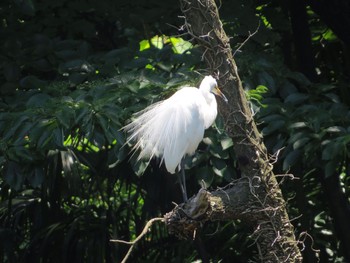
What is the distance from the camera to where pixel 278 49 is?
471 centimetres

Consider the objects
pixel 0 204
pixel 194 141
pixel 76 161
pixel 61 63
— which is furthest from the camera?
pixel 0 204

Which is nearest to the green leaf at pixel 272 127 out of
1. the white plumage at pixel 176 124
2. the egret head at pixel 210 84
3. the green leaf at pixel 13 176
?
the white plumage at pixel 176 124

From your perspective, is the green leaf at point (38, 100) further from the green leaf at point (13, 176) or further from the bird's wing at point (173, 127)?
the bird's wing at point (173, 127)

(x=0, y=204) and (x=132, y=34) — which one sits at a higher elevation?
(x=132, y=34)

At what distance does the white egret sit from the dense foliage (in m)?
0.11

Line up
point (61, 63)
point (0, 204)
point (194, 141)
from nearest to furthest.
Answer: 1. point (194, 141)
2. point (61, 63)
3. point (0, 204)

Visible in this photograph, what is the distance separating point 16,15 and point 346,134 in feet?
6.17

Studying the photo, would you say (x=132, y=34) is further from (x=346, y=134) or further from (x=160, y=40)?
(x=346, y=134)

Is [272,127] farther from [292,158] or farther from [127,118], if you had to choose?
[127,118]

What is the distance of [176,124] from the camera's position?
3383 millimetres

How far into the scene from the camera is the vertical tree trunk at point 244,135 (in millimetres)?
2602

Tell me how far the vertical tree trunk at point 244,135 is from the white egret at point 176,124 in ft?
2.24

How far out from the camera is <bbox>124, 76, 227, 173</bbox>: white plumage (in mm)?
3350

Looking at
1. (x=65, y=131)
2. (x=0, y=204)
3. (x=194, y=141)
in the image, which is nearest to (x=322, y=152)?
(x=194, y=141)
